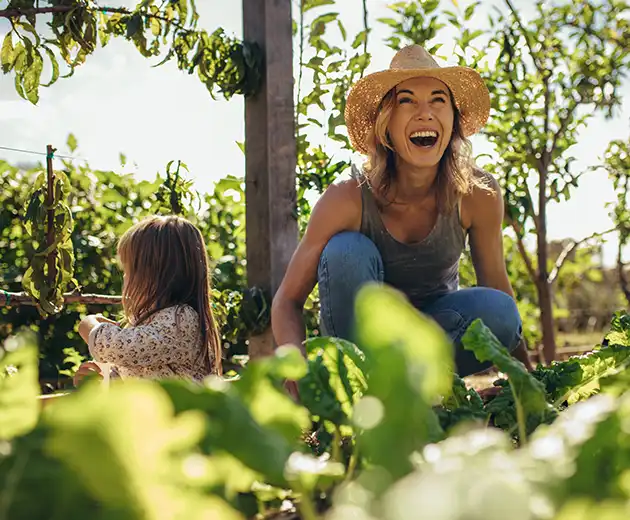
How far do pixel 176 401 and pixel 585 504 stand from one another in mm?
197

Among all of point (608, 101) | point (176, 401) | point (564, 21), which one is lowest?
point (176, 401)

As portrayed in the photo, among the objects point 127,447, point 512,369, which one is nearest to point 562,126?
point 512,369

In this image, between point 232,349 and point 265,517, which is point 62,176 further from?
point 265,517

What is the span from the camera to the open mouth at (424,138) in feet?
6.61

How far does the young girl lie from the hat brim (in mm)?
622

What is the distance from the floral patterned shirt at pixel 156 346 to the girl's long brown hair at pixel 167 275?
3cm

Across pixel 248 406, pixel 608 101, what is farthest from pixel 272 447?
pixel 608 101

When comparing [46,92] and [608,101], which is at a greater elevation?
[608,101]

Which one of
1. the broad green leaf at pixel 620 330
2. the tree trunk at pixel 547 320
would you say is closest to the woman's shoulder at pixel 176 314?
the broad green leaf at pixel 620 330

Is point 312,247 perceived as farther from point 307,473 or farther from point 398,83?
point 307,473

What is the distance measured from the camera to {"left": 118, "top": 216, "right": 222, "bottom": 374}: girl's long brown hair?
7.62 feet

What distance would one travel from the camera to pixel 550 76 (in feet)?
13.0

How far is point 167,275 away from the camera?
2.36 meters

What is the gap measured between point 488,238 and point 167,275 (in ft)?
3.20
